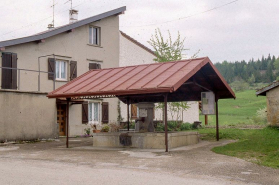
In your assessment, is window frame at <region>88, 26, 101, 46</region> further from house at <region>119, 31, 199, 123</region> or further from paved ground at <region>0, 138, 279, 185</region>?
paved ground at <region>0, 138, 279, 185</region>

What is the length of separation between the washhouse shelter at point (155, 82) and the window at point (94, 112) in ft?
25.6

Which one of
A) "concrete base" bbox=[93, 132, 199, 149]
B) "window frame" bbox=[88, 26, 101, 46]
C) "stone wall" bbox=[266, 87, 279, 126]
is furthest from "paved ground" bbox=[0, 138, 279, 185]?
"window frame" bbox=[88, 26, 101, 46]

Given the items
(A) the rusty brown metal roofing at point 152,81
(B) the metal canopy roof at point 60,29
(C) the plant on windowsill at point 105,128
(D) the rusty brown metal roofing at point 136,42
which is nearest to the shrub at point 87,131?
(C) the plant on windowsill at point 105,128

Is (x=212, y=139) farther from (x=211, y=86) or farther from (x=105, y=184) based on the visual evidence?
(x=105, y=184)

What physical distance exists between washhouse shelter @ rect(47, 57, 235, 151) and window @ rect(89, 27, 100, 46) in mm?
9136

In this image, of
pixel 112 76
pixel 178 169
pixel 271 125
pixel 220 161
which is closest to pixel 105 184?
pixel 178 169

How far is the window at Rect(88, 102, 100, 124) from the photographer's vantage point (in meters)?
26.2

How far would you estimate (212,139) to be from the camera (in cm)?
1892

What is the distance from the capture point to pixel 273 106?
22.6 metres

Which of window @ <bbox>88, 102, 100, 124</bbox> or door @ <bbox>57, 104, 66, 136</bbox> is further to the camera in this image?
window @ <bbox>88, 102, 100, 124</bbox>

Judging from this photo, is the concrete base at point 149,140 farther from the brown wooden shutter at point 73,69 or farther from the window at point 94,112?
the window at point 94,112

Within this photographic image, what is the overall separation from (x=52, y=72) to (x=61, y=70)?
1741mm

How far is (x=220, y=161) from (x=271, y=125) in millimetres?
12600

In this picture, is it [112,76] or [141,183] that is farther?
[112,76]
